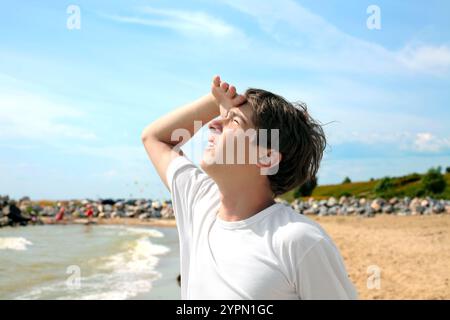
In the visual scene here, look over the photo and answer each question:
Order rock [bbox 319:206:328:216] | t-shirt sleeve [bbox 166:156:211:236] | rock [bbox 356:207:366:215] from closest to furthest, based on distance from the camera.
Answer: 1. t-shirt sleeve [bbox 166:156:211:236]
2. rock [bbox 356:207:366:215]
3. rock [bbox 319:206:328:216]

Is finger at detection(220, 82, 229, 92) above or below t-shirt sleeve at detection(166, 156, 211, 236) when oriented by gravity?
above

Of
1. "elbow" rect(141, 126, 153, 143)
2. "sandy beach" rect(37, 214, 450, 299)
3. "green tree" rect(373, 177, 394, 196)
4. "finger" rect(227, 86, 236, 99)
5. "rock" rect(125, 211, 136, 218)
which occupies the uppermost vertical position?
"finger" rect(227, 86, 236, 99)

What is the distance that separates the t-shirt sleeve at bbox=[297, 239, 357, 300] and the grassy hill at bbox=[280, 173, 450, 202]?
31065 mm

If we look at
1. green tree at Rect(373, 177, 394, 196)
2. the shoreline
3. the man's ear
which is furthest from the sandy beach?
green tree at Rect(373, 177, 394, 196)

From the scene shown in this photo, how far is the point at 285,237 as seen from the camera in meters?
1.59

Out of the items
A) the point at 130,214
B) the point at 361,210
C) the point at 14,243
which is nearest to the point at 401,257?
the point at 14,243

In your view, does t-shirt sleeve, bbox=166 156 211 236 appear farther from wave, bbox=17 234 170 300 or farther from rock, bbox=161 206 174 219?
rock, bbox=161 206 174 219

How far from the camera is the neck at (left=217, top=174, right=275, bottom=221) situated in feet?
6.02

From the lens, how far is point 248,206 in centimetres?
184

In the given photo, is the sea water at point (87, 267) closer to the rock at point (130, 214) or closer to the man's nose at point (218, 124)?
the man's nose at point (218, 124)
